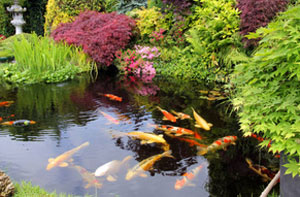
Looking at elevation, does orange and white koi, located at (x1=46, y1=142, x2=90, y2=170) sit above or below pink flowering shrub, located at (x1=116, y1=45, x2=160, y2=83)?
below

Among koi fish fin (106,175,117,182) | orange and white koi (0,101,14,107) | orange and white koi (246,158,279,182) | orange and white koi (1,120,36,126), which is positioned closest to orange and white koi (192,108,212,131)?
orange and white koi (246,158,279,182)

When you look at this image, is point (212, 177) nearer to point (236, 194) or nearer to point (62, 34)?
point (236, 194)

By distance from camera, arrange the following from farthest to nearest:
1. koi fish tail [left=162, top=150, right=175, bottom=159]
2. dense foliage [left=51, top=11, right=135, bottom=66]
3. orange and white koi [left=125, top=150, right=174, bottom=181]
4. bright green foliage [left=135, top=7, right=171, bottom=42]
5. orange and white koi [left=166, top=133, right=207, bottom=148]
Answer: bright green foliage [left=135, top=7, right=171, bottom=42] → dense foliage [left=51, top=11, right=135, bottom=66] → orange and white koi [left=166, top=133, right=207, bottom=148] → koi fish tail [left=162, top=150, right=175, bottom=159] → orange and white koi [left=125, top=150, right=174, bottom=181]

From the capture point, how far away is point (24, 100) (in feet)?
20.0

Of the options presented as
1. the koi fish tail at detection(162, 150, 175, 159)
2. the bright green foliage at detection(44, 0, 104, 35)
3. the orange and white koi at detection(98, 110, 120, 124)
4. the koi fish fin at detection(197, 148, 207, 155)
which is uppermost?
the bright green foliage at detection(44, 0, 104, 35)

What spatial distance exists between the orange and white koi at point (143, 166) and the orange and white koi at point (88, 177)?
1.03ft

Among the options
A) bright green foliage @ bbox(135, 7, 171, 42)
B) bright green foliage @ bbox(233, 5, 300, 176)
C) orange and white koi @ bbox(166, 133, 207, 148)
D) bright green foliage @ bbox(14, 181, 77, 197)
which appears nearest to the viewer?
bright green foliage @ bbox(233, 5, 300, 176)

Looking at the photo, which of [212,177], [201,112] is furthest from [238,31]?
[212,177]

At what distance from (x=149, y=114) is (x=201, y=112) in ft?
2.91

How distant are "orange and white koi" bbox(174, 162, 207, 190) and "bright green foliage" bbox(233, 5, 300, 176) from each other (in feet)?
3.63

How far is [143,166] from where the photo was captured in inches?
131

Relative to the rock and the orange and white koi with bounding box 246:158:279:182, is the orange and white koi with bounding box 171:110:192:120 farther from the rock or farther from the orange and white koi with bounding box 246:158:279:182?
the rock

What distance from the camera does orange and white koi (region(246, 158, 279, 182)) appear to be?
3145 millimetres

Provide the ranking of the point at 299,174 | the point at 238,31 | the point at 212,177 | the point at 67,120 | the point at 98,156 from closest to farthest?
1. the point at 299,174
2. the point at 212,177
3. the point at 98,156
4. the point at 67,120
5. the point at 238,31
